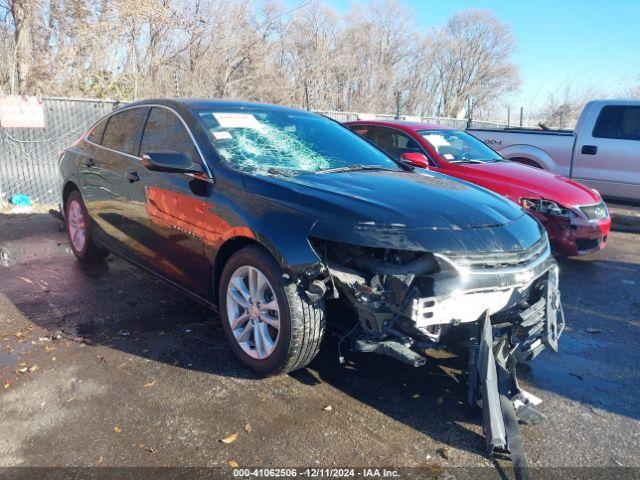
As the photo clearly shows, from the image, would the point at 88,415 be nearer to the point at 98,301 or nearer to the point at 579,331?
the point at 98,301

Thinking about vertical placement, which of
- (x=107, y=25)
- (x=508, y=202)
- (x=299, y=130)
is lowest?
(x=508, y=202)

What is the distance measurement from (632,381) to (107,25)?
13.9 metres

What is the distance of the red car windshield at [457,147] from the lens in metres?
6.50

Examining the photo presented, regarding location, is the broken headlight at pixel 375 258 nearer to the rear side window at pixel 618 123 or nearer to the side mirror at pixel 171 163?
the side mirror at pixel 171 163

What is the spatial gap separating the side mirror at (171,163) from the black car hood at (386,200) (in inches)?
20.2

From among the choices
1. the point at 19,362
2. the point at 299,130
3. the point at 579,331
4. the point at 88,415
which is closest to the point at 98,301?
the point at 19,362

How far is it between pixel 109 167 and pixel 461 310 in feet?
11.0

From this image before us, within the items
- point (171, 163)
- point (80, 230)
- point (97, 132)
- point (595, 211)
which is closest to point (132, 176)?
point (171, 163)

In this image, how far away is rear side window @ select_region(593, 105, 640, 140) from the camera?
8219 mm

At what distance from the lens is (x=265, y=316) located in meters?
3.09

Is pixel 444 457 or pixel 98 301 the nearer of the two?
pixel 444 457

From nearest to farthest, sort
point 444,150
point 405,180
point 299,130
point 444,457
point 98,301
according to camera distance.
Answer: point 444,457
point 405,180
point 299,130
point 98,301
point 444,150

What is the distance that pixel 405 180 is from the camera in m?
3.55

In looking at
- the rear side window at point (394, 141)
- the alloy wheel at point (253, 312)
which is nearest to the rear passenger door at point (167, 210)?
the alloy wheel at point (253, 312)
